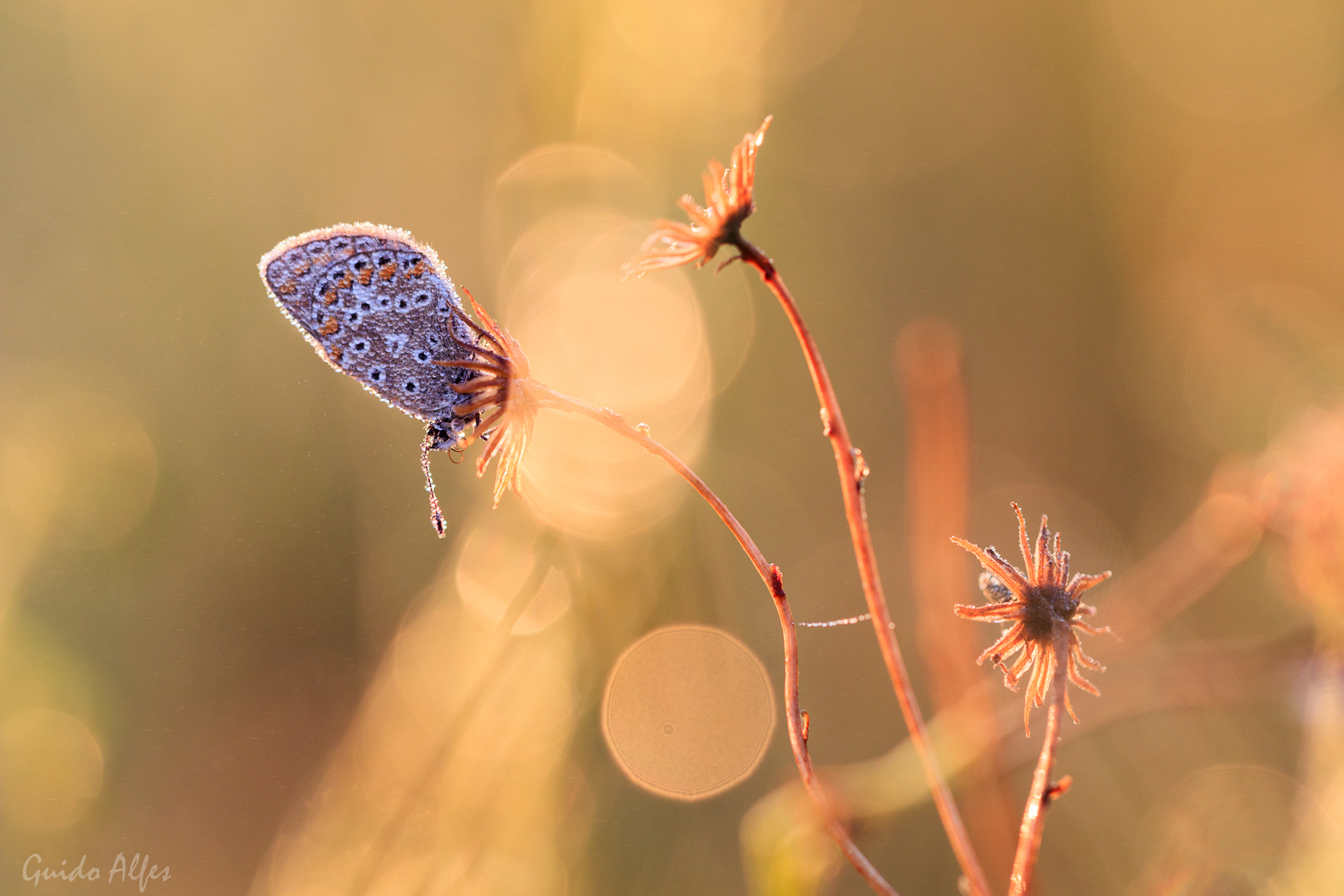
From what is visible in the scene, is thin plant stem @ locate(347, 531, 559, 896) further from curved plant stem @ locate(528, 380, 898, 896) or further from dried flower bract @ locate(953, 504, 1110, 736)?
dried flower bract @ locate(953, 504, 1110, 736)

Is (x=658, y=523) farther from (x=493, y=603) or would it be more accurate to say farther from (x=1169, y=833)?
(x=1169, y=833)

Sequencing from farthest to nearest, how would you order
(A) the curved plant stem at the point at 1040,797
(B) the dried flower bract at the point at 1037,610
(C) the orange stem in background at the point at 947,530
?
(C) the orange stem in background at the point at 947,530 → (B) the dried flower bract at the point at 1037,610 → (A) the curved plant stem at the point at 1040,797

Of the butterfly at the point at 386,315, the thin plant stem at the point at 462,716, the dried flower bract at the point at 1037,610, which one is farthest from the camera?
the thin plant stem at the point at 462,716

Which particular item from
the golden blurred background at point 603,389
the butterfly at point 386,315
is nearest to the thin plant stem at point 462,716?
the golden blurred background at point 603,389

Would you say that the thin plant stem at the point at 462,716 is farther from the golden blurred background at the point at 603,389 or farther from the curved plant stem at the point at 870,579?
the curved plant stem at the point at 870,579

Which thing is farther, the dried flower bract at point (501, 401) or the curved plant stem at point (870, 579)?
the dried flower bract at point (501, 401)

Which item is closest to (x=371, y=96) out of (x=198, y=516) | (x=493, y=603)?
(x=198, y=516)

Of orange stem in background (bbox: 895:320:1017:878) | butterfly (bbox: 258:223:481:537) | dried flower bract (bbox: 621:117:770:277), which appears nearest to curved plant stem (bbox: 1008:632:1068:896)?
orange stem in background (bbox: 895:320:1017:878)
